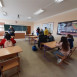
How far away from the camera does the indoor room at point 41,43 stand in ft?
4.94

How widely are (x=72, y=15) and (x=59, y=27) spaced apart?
43.9 inches

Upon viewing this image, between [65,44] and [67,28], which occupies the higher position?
[67,28]

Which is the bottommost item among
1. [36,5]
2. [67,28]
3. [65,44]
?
[65,44]

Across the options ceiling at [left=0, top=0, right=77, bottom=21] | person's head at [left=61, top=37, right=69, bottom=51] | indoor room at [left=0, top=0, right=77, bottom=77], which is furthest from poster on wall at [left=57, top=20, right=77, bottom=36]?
person's head at [left=61, top=37, right=69, bottom=51]

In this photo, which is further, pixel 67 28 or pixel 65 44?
pixel 67 28

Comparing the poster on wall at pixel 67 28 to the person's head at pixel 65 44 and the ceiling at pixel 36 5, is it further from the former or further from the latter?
the person's head at pixel 65 44

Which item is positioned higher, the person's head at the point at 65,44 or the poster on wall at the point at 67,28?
the poster on wall at the point at 67,28

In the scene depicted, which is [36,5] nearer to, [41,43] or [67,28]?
[41,43]

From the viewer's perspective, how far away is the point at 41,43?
273 cm

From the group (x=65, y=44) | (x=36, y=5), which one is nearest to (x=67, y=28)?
(x=65, y=44)

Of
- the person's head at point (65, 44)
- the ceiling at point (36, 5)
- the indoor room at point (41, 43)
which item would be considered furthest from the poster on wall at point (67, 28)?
the person's head at point (65, 44)

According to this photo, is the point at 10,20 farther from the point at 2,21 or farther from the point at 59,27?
the point at 59,27

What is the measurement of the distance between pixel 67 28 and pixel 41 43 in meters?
2.22

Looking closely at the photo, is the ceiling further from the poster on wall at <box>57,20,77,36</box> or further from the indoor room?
the poster on wall at <box>57,20,77,36</box>
